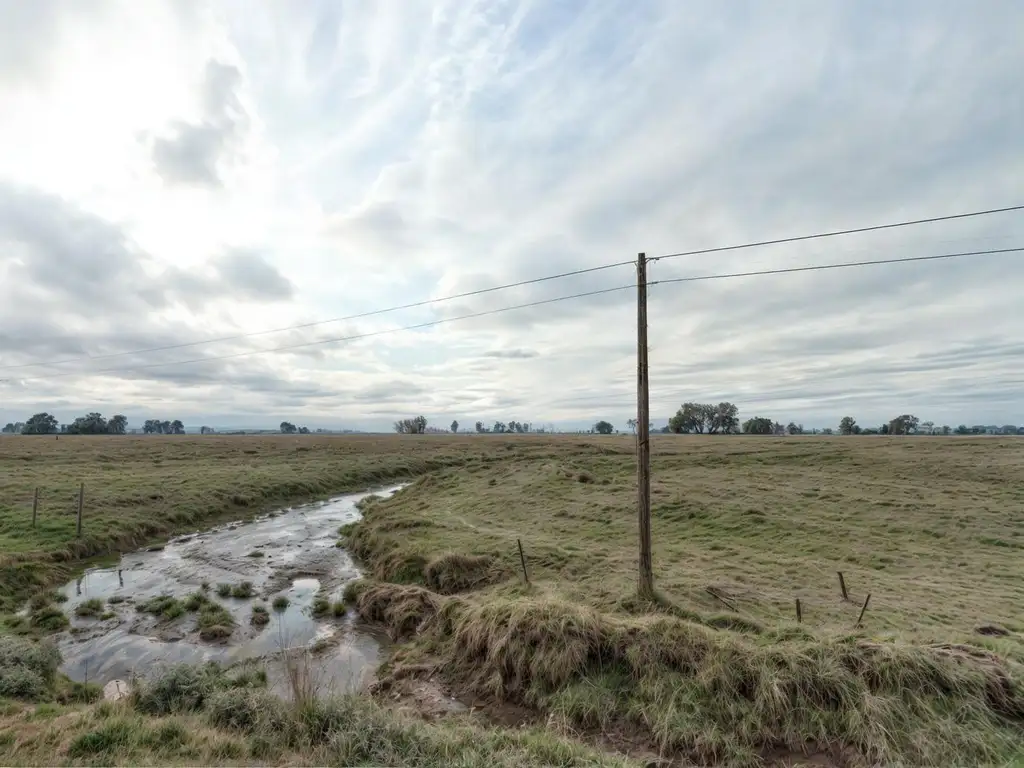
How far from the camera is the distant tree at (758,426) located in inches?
5802

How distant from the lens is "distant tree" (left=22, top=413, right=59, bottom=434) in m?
170

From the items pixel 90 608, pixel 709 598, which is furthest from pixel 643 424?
pixel 90 608

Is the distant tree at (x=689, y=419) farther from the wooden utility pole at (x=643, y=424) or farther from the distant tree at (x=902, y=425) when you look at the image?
the wooden utility pole at (x=643, y=424)

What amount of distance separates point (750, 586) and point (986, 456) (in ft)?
163

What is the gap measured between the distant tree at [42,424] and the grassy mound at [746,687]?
229560 millimetres

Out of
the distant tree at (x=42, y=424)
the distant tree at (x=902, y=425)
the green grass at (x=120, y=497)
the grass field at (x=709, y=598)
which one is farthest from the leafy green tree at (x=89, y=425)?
the distant tree at (x=902, y=425)

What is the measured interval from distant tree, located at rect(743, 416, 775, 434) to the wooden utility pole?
151326mm

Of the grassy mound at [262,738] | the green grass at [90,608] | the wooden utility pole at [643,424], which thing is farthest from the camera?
the green grass at [90,608]

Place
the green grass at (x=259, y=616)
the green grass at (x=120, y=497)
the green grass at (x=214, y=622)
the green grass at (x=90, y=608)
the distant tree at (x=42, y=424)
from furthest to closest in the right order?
1. the distant tree at (x=42, y=424)
2. the green grass at (x=120, y=497)
3. the green grass at (x=90, y=608)
4. the green grass at (x=259, y=616)
5. the green grass at (x=214, y=622)

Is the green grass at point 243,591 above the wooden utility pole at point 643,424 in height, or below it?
below

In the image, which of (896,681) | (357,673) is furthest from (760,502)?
(357,673)

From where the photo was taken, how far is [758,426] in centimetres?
14738

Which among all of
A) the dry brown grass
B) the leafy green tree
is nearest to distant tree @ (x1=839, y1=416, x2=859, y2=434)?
the dry brown grass

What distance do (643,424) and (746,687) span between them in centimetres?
629
